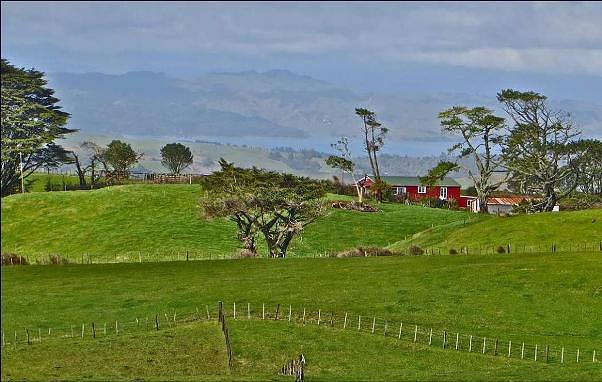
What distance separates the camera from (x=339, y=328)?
7344 cm

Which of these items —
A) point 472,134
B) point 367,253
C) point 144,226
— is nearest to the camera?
point 367,253

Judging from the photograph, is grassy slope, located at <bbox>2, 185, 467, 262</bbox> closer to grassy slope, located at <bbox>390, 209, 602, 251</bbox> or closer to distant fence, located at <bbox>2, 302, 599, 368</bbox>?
grassy slope, located at <bbox>390, 209, 602, 251</bbox>

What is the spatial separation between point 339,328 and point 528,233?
5361 cm

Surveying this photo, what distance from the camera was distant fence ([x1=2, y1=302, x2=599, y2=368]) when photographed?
68.1 metres

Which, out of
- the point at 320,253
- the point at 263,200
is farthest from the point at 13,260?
the point at 320,253

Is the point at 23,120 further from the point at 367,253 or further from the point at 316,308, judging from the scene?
the point at 316,308

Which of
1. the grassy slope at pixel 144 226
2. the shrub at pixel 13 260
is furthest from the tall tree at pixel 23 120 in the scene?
the shrub at pixel 13 260

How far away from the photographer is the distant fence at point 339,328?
224 feet

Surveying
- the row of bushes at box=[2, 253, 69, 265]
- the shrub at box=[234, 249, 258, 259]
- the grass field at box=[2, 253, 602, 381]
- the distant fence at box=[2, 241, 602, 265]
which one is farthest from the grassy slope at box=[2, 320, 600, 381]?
the shrub at box=[234, 249, 258, 259]

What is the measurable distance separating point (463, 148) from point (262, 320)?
347 feet

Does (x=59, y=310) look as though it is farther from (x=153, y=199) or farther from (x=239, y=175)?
(x=153, y=199)

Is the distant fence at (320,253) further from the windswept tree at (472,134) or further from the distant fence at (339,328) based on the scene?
the windswept tree at (472,134)

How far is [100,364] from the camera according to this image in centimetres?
6219

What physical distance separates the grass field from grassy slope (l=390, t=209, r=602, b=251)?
1354 centimetres
